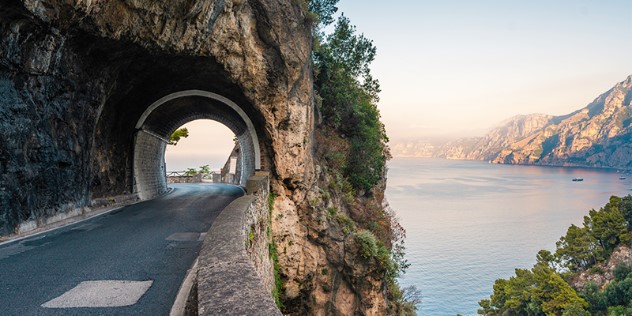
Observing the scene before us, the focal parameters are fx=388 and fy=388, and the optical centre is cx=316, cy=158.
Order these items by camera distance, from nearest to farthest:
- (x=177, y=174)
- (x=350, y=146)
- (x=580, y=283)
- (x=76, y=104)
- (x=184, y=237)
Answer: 1. (x=184, y=237)
2. (x=76, y=104)
3. (x=350, y=146)
4. (x=177, y=174)
5. (x=580, y=283)

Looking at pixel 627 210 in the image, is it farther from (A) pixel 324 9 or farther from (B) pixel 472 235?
(A) pixel 324 9

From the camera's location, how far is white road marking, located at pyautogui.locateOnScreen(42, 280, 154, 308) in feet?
15.8

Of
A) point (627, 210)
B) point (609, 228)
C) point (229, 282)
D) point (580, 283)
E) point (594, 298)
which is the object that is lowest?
point (580, 283)

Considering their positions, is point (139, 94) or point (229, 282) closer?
point (229, 282)

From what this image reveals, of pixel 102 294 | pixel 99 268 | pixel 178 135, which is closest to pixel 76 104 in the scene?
pixel 99 268

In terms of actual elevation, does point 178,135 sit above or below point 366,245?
above

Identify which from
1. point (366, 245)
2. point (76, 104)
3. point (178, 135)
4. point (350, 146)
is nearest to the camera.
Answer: point (76, 104)

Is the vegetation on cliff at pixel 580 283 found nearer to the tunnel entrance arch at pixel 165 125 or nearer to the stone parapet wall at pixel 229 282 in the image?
the tunnel entrance arch at pixel 165 125

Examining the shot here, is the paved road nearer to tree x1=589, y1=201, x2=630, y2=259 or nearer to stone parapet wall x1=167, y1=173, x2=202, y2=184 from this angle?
stone parapet wall x1=167, y1=173, x2=202, y2=184

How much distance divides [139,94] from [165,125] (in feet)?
20.4

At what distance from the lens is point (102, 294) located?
515 cm

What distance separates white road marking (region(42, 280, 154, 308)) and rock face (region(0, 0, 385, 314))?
4.47 m

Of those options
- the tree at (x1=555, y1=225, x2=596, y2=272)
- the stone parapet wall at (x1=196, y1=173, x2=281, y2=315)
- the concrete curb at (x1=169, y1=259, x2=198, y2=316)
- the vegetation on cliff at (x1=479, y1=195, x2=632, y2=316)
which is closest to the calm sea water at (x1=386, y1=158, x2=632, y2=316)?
the tree at (x1=555, y1=225, x2=596, y2=272)

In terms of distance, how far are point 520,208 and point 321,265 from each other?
318 feet
